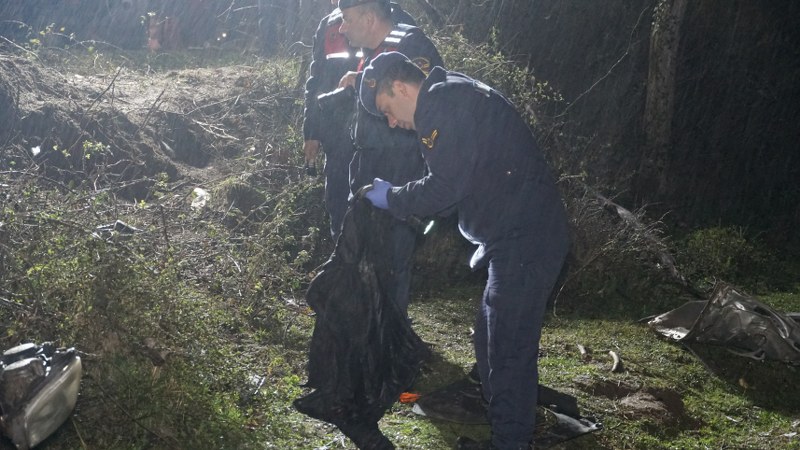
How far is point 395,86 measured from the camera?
3.83 meters

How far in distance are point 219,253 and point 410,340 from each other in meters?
1.94

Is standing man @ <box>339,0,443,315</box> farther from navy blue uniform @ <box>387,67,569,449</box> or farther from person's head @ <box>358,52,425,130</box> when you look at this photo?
navy blue uniform @ <box>387,67,569,449</box>

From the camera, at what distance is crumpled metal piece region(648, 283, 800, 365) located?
6.31m

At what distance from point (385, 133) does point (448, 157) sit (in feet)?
3.95

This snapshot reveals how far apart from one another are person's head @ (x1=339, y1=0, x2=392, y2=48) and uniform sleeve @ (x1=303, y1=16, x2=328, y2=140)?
0.56 metres

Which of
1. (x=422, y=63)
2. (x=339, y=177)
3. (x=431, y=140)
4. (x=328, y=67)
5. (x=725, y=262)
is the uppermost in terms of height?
(x=422, y=63)

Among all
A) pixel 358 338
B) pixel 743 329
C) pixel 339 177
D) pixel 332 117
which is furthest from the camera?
pixel 743 329

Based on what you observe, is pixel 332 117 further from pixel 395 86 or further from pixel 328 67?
pixel 395 86

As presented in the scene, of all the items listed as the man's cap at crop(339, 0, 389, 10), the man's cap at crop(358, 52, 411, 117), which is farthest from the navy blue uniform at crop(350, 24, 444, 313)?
the man's cap at crop(358, 52, 411, 117)

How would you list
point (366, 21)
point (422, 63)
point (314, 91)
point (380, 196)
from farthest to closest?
1. point (314, 91)
2. point (366, 21)
3. point (422, 63)
4. point (380, 196)

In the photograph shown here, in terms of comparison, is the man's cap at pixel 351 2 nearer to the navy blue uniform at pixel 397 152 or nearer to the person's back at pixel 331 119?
the navy blue uniform at pixel 397 152

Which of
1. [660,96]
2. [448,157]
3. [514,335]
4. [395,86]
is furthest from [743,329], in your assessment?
[660,96]

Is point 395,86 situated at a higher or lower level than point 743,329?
higher

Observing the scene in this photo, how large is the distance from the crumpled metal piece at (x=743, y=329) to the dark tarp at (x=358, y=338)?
3121mm
